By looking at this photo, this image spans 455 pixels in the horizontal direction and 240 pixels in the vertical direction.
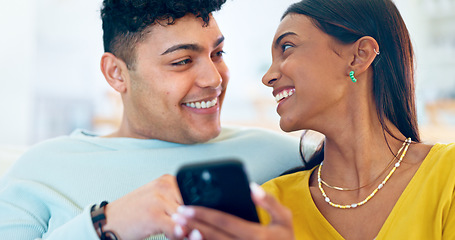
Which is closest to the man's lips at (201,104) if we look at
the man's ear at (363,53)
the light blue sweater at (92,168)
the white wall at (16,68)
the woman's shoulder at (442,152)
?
the light blue sweater at (92,168)

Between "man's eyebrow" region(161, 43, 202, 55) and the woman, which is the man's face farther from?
the woman

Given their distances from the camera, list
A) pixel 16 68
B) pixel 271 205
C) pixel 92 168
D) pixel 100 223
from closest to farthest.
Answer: pixel 271 205 → pixel 100 223 → pixel 92 168 → pixel 16 68

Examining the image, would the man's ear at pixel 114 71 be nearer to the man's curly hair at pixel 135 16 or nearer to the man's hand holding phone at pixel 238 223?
the man's curly hair at pixel 135 16

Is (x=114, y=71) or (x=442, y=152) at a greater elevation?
(x=114, y=71)

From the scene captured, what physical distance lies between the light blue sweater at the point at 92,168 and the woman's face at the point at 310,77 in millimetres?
291

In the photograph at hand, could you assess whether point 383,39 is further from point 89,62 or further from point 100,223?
point 89,62

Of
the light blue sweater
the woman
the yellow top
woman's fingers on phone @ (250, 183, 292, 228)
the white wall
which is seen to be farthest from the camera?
the white wall

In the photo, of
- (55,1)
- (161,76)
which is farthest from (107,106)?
(161,76)

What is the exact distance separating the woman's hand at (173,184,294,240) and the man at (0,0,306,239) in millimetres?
564

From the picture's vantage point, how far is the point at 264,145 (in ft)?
4.60

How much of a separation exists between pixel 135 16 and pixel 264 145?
59 centimetres

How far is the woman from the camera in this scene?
1056 mm

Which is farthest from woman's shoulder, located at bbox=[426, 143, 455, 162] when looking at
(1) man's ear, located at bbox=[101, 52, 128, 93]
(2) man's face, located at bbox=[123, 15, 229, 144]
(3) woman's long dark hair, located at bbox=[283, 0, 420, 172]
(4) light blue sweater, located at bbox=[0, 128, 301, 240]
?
(1) man's ear, located at bbox=[101, 52, 128, 93]

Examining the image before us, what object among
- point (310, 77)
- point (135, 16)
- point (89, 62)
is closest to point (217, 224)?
point (310, 77)
